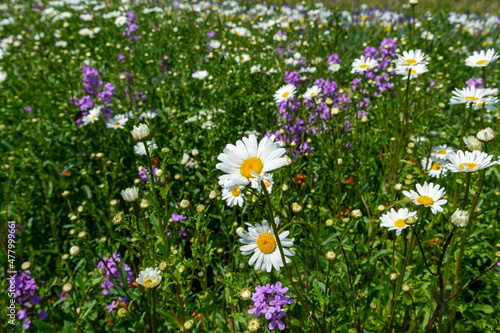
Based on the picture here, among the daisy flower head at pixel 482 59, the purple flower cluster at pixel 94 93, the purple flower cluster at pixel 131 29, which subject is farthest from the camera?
the purple flower cluster at pixel 131 29

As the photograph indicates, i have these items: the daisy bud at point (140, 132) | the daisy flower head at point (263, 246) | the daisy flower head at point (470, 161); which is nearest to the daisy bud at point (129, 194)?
the daisy bud at point (140, 132)

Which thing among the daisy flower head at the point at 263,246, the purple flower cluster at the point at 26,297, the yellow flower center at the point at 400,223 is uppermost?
the purple flower cluster at the point at 26,297

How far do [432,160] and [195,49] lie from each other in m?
3.88

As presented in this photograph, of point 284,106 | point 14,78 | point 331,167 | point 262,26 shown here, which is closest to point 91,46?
point 14,78

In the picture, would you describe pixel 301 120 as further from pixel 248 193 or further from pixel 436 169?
pixel 248 193

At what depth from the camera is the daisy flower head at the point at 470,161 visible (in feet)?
4.41

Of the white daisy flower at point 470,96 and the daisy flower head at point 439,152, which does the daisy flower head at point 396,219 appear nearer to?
the daisy flower head at point 439,152

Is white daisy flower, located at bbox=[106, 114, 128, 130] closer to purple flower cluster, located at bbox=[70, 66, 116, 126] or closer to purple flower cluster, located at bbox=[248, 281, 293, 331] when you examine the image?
purple flower cluster, located at bbox=[70, 66, 116, 126]

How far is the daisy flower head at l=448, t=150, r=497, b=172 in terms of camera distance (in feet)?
4.41

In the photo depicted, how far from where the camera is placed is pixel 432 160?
2.33 metres

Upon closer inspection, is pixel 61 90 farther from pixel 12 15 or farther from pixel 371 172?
pixel 12 15

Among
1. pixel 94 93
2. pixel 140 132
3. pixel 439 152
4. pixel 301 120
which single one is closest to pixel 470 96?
pixel 439 152

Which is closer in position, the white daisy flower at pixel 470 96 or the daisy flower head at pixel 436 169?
the white daisy flower at pixel 470 96

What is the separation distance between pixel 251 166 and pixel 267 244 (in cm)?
40
